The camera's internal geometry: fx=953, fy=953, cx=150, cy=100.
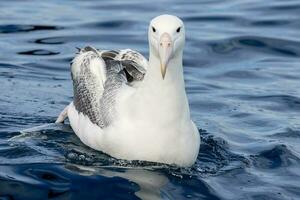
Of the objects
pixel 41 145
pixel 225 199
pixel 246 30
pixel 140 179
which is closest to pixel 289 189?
pixel 225 199

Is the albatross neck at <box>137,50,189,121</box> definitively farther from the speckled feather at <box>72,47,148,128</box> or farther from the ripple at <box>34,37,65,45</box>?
the ripple at <box>34,37,65,45</box>

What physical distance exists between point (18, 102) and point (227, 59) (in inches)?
168

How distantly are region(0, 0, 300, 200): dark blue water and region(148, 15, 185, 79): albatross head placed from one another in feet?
3.49

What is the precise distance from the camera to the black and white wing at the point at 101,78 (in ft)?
29.6

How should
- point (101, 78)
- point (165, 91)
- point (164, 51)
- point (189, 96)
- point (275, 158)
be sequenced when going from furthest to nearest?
point (189, 96), point (101, 78), point (275, 158), point (165, 91), point (164, 51)

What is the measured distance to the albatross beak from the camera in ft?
25.8

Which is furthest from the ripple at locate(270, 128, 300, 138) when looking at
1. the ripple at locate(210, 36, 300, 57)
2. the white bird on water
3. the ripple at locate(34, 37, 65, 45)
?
the ripple at locate(34, 37, 65, 45)

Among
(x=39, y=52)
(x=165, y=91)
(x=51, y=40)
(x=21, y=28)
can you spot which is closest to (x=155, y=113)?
(x=165, y=91)

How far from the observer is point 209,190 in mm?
8258

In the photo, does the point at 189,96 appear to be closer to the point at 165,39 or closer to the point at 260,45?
the point at 260,45

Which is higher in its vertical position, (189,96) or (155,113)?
(155,113)

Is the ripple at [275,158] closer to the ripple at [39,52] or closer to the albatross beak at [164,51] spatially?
the albatross beak at [164,51]

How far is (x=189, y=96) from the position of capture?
1192cm

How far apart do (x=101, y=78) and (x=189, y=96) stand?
2.47 meters
